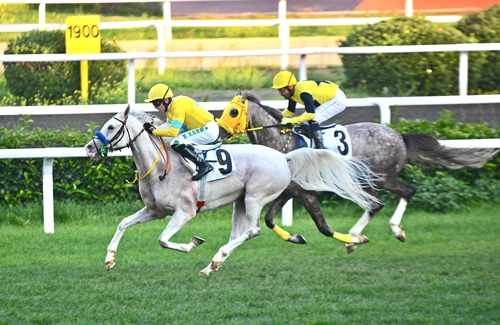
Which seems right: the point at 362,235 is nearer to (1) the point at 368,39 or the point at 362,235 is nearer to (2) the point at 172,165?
(2) the point at 172,165

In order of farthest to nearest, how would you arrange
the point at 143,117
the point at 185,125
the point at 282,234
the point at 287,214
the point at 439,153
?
the point at 287,214
the point at 439,153
the point at 282,234
the point at 185,125
the point at 143,117

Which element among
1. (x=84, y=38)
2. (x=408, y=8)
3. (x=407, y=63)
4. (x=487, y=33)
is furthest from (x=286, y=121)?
(x=408, y=8)

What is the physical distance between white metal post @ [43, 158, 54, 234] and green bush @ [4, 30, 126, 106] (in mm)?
2206

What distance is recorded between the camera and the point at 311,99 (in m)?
7.54

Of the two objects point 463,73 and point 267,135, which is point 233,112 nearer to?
point 267,135

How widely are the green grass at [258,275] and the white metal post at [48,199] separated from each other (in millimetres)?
104

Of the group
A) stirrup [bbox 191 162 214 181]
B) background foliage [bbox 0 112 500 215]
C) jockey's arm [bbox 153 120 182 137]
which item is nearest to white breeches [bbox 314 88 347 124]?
background foliage [bbox 0 112 500 215]

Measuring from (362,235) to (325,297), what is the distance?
1.99 m

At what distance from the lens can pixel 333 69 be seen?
12.6 m

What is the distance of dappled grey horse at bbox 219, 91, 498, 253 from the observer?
291 inches

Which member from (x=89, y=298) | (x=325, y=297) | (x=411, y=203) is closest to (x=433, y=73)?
(x=411, y=203)

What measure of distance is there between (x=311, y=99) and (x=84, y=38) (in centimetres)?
370

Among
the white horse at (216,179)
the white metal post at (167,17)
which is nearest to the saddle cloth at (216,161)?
the white horse at (216,179)

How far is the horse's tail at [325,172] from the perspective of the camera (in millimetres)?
7055
